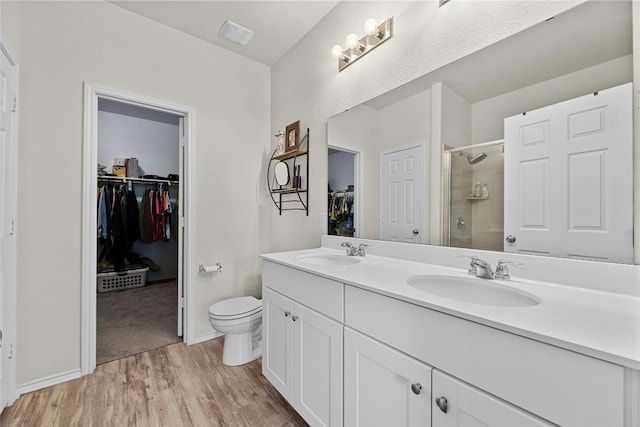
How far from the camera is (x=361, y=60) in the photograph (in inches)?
70.4

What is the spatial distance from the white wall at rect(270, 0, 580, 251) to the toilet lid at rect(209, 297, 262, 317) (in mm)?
583

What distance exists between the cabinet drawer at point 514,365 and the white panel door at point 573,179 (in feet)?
1.85

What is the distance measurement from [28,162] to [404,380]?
2.39 m

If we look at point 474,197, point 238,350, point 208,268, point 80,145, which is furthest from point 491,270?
point 80,145

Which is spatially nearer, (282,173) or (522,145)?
(522,145)

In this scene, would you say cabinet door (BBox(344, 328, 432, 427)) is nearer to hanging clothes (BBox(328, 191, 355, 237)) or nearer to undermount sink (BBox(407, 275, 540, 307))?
undermount sink (BBox(407, 275, 540, 307))

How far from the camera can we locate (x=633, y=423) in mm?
512

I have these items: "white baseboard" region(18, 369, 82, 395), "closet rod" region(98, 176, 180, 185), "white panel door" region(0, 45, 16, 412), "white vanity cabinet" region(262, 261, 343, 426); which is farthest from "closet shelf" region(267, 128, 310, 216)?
"closet rod" region(98, 176, 180, 185)

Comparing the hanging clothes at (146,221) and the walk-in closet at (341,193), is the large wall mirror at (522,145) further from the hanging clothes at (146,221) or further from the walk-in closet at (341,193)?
the hanging clothes at (146,221)

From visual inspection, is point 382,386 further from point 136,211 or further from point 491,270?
point 136,211

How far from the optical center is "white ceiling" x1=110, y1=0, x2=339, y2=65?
199cm

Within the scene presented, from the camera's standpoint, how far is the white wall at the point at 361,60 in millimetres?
1201

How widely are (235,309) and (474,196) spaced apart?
1.76m

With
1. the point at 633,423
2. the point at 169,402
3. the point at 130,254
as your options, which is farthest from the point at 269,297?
the point at 130,254
